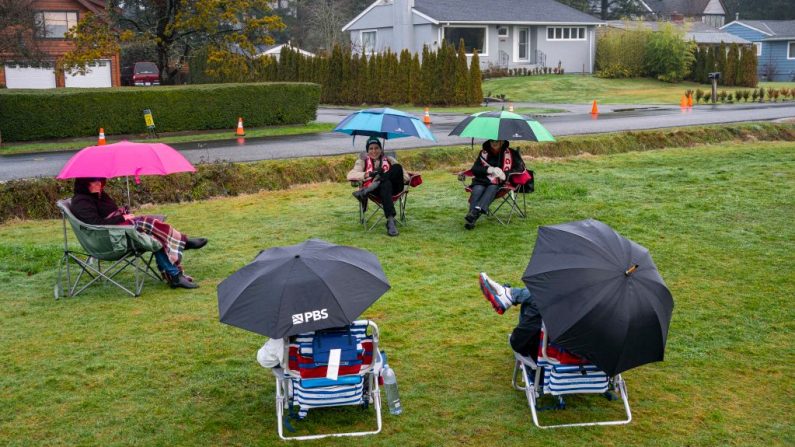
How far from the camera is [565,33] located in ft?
166

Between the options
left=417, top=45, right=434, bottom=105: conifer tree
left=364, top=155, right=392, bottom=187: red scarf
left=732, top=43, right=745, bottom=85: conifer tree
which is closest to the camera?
left=364, top=155, right=392, bottom=187: red scarf

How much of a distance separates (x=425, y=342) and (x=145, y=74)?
41.9m

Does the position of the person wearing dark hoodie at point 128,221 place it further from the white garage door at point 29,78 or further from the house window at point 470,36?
the house window at point 470,36

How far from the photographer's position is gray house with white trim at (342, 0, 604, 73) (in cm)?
4688

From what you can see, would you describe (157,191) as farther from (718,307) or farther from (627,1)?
(627,1)

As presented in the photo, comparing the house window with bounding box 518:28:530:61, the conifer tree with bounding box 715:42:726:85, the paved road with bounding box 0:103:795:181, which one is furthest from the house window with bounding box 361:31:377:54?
the conifer tree with bounding box 715:42:726:85

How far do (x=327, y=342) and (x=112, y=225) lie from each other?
3.88 meters

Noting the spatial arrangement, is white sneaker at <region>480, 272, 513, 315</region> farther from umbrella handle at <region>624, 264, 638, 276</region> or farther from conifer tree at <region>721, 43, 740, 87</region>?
conifer tree at <region>721, 43, 740, 87</region>

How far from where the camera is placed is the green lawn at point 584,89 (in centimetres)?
3628

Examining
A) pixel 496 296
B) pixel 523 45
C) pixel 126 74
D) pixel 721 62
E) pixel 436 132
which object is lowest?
pixel 496 296

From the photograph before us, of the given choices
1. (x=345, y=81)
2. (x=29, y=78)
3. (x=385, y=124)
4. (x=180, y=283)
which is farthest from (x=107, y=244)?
(x=29, y=78)

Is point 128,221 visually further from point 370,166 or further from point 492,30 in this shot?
point 492,30

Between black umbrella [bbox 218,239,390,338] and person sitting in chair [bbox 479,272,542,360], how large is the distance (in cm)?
85

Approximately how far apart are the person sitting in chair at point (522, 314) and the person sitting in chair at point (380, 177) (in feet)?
16.3
